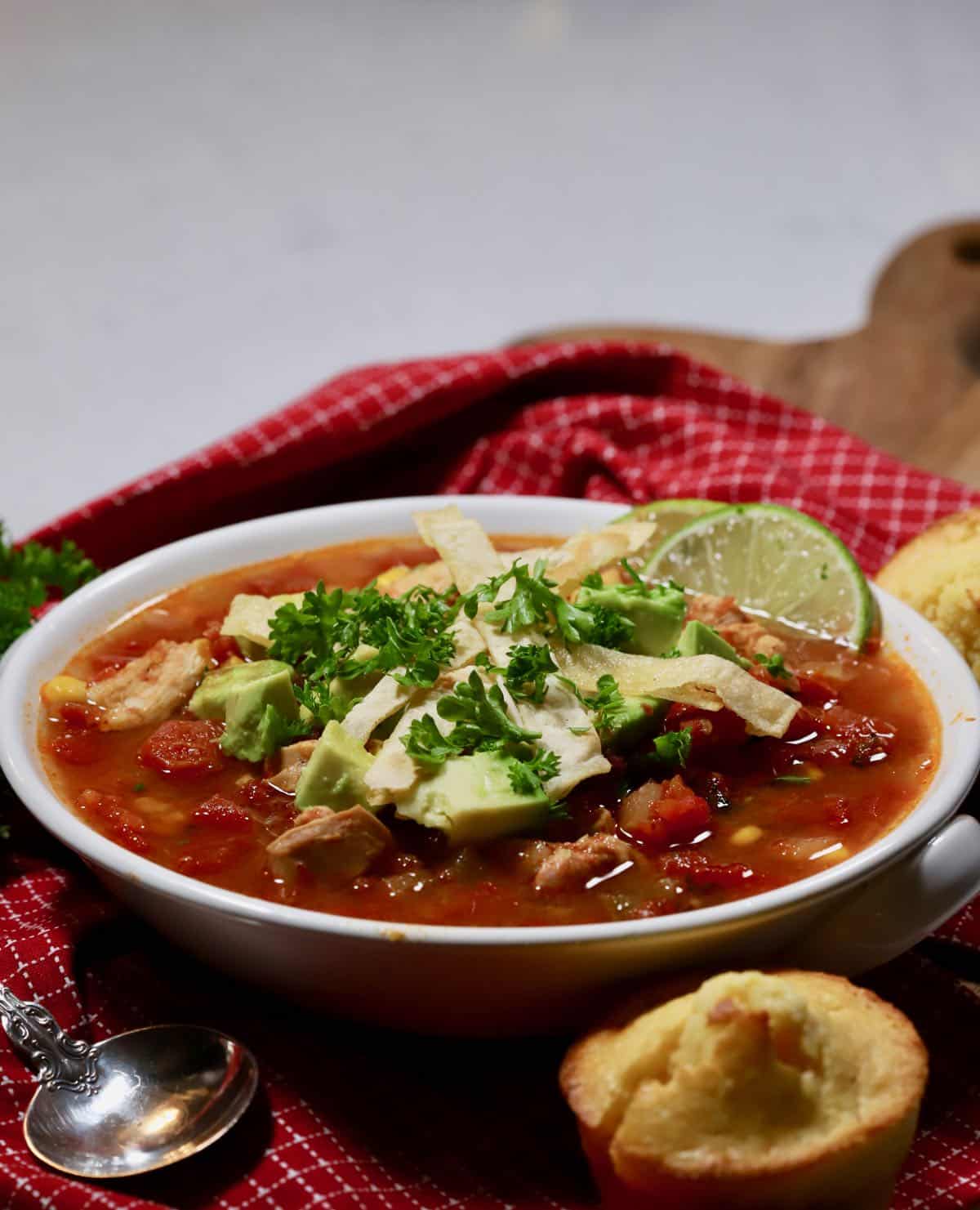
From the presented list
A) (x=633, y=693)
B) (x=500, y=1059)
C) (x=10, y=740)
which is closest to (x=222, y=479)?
(x=10, y=740)

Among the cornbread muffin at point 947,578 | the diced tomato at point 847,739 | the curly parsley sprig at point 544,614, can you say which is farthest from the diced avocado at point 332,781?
the cornbread muffin at point 947,578

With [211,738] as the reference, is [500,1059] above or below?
below

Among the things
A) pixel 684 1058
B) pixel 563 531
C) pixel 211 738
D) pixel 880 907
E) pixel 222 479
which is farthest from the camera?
pixel 222 479

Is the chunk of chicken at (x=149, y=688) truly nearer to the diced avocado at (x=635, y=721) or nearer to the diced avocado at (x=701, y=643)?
the diced avocado at (x=635, y=721)

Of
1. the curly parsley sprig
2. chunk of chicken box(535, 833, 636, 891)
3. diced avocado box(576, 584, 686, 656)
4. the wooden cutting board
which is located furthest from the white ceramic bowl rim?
the wooden cutting board

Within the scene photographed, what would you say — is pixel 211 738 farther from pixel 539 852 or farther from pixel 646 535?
pixel 646 535

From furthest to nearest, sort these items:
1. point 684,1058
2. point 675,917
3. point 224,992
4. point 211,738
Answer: point 211,738 < point 224,992 < point 675,917 < point 684,1058

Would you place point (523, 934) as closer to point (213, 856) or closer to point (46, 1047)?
point (213, 856)

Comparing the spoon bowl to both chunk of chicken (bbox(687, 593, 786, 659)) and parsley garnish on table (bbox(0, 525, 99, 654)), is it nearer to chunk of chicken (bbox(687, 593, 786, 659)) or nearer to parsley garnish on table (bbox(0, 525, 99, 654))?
parsley garnish on table (bbox(0, 525, 99, 654))

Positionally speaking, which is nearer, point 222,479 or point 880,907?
point 880,907
